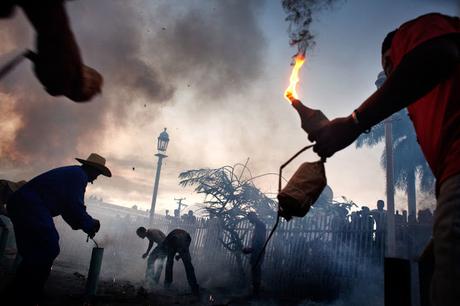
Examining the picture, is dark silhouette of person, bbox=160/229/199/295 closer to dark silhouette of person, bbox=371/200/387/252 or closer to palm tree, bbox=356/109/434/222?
dark silhouette of person, bbox=371/200/387/252

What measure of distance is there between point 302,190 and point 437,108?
0.78m

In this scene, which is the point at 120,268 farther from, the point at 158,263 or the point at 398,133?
the point at 398,133

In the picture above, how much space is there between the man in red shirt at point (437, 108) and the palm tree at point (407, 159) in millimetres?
22006

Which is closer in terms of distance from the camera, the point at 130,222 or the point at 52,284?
the point at 52,284

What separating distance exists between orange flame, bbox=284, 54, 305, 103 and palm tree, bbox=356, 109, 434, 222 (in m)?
20.9

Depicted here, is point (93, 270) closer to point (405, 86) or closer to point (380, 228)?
point (405, 86)

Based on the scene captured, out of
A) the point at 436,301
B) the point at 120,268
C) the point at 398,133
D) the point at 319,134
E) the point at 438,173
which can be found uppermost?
the point at 398,133

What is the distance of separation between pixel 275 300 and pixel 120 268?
9136 millimetres

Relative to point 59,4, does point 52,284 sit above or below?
below

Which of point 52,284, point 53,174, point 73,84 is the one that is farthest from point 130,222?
point 73,84

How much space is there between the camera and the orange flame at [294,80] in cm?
243

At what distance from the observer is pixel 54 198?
445cm

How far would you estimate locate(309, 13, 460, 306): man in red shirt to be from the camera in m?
1.21

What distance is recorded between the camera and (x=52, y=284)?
757 cm
